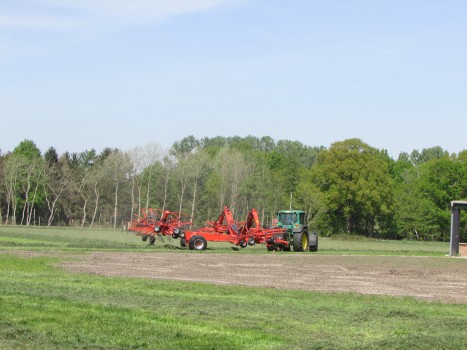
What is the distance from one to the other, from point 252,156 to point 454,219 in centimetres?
8756

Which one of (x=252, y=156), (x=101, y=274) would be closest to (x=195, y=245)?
(x=101, y=274)

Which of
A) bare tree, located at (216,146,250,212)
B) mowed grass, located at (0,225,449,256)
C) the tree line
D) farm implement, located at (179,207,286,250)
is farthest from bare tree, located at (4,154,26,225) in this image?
farm implement, located at (179,207,286,250)

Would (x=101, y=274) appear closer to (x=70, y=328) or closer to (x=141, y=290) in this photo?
(x=141, y=290)

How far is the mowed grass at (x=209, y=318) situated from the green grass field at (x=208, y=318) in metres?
0.02

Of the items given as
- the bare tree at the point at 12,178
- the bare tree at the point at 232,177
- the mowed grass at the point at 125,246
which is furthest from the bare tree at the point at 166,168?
the mowed grass at the point at 125,246

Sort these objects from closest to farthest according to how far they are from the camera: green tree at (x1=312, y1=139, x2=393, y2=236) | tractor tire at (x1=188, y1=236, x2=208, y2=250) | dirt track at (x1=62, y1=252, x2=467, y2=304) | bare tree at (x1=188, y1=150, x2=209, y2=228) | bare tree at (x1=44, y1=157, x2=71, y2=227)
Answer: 1. dirt track at (x1=62, y1=252, x2=467, y2=304)
2. tractor tire at (x1=188, y1=236, x2=208, y2=250)
3. green tree at (x1=312, y1=139, x2=393, y2=236)
4. bare tree at (x1=188, y1=150, x2=209, y2=228)
5. bare tree at (x1=44, y1=157, x2=71, y2=227)

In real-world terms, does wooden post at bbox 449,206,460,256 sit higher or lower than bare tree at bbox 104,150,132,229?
lower

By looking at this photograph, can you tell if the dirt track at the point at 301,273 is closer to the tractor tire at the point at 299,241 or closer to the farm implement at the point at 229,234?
the farm implement at the point at 229,234

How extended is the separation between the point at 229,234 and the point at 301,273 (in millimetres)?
19281

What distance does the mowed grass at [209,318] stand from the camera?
12844 mm

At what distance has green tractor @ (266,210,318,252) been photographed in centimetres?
4931

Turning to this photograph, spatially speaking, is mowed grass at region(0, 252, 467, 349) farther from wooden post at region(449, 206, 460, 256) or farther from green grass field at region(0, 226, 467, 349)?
wooden post at region(449, 206, 460, 256)

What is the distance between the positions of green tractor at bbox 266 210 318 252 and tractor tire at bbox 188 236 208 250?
13.6 ft

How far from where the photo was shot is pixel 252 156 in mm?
139375
